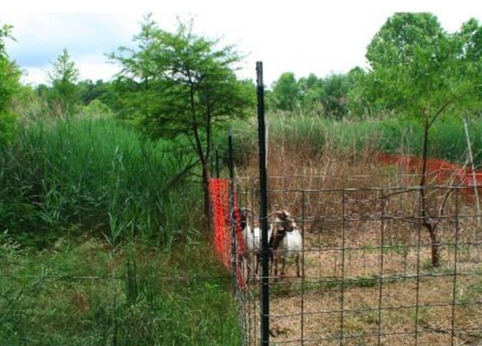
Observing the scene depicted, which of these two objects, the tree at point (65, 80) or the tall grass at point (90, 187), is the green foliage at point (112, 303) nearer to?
the tall grass at point (90, 187)

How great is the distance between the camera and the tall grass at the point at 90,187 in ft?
19.7

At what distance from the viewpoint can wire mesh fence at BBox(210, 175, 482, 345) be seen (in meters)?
3.20

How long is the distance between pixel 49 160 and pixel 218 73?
8.16 ft

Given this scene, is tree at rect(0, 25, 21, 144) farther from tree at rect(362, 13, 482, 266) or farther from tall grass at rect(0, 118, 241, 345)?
tree at rect(362, 13, 482, 266)

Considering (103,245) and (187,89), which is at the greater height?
(187,89)

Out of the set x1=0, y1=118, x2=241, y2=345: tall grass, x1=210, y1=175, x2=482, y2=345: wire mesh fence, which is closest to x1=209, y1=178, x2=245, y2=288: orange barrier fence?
x1=0, y1=118, x2=241, y2=345: tall grass

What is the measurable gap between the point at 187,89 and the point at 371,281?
8.87 feet

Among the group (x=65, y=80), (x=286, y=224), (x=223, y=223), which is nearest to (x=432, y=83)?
(x=286, y=224)

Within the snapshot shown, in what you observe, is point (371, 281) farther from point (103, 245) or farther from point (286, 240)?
point (103, 245)

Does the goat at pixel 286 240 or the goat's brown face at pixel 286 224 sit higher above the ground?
the goat's brown face at pixel 286 224

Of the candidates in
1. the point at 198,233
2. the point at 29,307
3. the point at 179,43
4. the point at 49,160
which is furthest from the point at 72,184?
the point at 29,307

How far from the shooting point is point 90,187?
6.47 m

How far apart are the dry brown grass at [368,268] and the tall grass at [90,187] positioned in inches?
39.1

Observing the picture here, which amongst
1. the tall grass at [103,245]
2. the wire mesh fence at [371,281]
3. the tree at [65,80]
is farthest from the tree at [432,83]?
the tree at [65,80]
